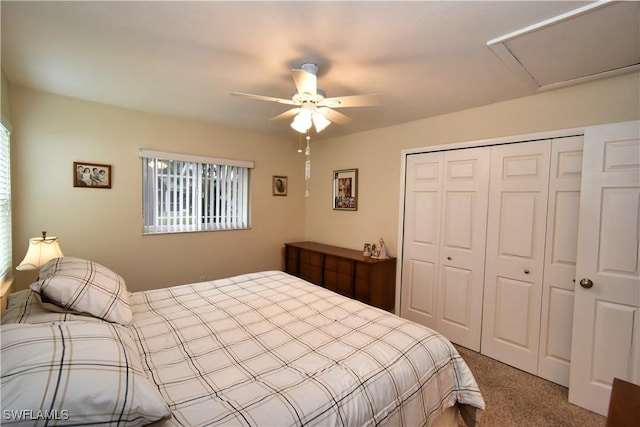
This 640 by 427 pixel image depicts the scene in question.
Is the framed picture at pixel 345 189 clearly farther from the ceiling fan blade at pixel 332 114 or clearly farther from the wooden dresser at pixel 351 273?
the ceiling fan blade at pixel 332 114

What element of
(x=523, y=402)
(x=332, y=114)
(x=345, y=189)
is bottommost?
(x=523, y=402)

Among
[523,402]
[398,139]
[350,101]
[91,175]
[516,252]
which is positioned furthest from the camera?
[398,139]

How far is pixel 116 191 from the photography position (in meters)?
2.98

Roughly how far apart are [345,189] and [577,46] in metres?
2.69

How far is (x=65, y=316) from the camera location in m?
1.37

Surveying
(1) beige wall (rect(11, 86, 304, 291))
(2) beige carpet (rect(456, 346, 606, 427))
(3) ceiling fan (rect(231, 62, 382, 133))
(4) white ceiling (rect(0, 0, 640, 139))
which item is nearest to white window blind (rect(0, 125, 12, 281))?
(1) beige wall (rect(11, 86, 304, 291))

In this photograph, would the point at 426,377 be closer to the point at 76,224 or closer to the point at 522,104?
the point at 522,104

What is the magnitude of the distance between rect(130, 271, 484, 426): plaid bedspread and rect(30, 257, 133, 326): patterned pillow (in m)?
0.17

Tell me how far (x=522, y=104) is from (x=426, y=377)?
2438mm

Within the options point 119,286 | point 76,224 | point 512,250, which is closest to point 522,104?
point 512,250

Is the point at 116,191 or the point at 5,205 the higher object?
the point at 116,191

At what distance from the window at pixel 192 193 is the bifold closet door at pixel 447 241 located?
2321 millimetres

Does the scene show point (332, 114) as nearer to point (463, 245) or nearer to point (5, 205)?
point (463, 245)

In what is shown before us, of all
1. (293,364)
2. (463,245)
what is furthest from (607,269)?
(293,364)
